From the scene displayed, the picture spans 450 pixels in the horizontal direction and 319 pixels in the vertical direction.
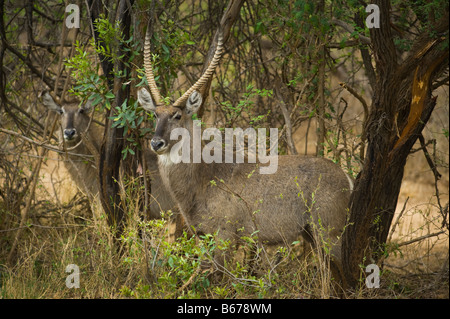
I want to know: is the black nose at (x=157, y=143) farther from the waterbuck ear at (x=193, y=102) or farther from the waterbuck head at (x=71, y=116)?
the waterbuck head at (x=71, y=116)

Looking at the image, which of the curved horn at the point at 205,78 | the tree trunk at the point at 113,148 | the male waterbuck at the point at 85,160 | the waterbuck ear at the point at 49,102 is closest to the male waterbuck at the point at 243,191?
the curved horn at the point at 205,78

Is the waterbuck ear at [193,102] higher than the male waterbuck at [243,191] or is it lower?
higher

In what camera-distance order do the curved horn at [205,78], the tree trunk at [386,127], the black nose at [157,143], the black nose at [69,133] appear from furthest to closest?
the black nose at [69,133] → the curved horn at [205,78] → the black nose at [157,143] → the tree trunk at [386,127]

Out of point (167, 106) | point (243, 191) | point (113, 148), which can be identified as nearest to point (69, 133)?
point (113, 148)

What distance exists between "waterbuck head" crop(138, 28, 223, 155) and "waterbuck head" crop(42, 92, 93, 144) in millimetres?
1641

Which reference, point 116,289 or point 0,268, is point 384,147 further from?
point 0,268

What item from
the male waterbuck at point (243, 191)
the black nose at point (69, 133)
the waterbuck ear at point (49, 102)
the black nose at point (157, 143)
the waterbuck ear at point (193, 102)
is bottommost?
the male waterbuck at point (243, 191)

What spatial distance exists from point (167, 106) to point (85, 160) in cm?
177

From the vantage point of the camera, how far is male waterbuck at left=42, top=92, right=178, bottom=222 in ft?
21.4

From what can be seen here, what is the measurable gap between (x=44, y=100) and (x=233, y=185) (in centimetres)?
274

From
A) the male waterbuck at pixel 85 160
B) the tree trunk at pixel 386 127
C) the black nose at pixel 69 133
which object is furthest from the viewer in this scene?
the black nose at pixel 69 133

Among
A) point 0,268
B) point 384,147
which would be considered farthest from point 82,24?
point 384,147

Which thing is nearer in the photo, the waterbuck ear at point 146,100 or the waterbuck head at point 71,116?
the waterbuck ear at point 146,100

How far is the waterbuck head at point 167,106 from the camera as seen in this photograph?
521 cm
